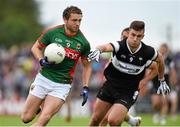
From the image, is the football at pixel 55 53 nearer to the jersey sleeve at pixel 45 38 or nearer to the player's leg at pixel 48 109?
the jersey sleeve at pixel 45 38

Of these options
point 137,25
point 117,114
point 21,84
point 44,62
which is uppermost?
point 137,25

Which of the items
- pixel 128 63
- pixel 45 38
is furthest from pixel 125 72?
pixel 45 38

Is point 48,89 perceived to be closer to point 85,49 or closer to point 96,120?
point 85,49

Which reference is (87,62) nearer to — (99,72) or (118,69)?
(118,69)

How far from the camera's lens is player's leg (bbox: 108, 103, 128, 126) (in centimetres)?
1459

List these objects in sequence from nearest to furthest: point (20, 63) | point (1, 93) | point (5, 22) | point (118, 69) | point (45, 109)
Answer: point (45, 109)
point (118, 69)
point (1, 93)
point (20, 63)
point (5, 22)

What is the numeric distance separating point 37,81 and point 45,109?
2.60ft

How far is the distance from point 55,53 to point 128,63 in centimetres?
162

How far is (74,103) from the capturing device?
3169 cm

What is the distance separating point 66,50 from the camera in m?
14.4

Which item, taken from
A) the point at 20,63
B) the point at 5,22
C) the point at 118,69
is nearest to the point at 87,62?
the point at 118,69

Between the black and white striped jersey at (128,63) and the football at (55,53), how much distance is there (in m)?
1.07

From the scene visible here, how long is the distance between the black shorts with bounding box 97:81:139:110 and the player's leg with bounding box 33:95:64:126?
4.18 feet

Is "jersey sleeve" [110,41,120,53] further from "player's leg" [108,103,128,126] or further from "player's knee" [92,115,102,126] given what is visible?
"player's knee" [92,115,102,126]
